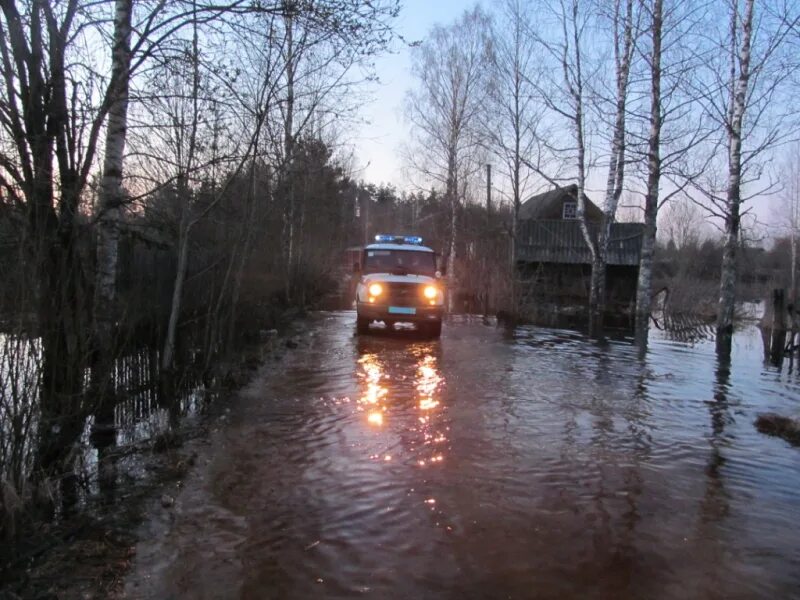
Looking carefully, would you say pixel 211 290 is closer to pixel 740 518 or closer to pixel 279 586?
pixel 279 586

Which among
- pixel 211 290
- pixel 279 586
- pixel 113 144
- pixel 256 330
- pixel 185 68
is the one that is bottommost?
pixel 279 586

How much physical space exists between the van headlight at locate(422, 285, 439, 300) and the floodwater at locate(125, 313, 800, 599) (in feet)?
15.1

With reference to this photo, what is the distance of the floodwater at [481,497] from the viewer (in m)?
3.71

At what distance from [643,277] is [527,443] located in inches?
602

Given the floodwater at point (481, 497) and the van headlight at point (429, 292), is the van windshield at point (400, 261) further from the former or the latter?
the floodwater at point (481, 497)

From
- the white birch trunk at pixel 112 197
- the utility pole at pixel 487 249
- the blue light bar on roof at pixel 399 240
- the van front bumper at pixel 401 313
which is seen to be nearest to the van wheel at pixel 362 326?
the van front bumper at pixel 401 313

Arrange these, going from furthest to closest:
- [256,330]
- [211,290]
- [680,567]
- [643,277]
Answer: [643,277] < [256,330] < [211,290] < [680,567]

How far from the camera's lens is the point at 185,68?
22.4 ft

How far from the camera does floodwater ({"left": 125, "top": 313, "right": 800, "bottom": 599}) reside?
146 inches

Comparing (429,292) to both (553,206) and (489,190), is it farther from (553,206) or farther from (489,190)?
(553,206)

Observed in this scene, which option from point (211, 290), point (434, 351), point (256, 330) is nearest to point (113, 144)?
point (211, 290)

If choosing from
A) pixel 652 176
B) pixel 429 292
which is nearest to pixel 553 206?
pixel 652 176

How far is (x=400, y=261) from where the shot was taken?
15.1 m

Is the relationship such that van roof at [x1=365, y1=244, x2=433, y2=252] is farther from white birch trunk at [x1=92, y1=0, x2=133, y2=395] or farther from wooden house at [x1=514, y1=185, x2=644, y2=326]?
wooden house at [x1=514, y1=185, x2=644, y2=326]
